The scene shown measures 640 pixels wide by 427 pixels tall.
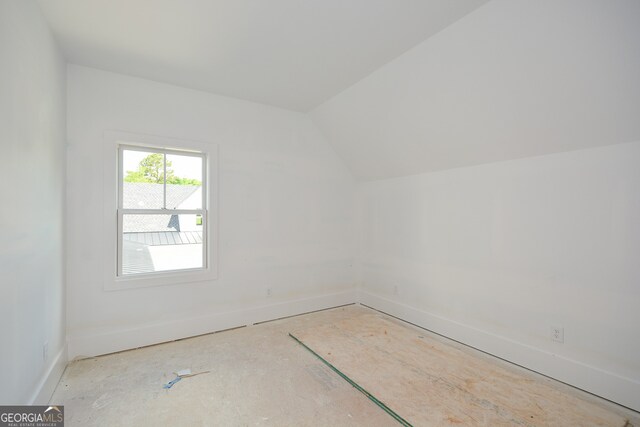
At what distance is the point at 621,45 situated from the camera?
178cm

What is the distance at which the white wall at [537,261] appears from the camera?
7.17 ft

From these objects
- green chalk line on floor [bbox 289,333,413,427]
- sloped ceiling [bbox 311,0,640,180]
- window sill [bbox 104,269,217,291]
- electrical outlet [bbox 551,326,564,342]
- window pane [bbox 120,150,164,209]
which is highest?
sloped ceiling [bbox 311,0,640,180]

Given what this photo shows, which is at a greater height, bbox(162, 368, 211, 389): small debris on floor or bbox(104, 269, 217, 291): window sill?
bbox(104, 269, 217, 291): window sill

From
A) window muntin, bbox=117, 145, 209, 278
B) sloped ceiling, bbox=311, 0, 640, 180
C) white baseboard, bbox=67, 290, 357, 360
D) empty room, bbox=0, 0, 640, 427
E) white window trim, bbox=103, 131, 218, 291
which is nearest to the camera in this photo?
sloped ceiling, bbox=311, 0, 640, 180

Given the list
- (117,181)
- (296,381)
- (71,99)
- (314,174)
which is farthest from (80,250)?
(314,174)

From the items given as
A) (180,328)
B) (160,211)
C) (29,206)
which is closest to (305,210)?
(160,211)

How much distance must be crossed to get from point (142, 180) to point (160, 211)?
0.37m

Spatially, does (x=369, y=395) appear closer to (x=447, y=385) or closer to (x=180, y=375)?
(x=447, y=385)

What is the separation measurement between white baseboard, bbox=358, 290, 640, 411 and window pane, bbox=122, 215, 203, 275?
108 inches

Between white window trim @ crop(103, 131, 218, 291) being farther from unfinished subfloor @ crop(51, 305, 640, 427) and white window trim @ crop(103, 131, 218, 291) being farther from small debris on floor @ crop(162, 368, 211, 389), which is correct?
small debris on floor @ crop(162, 368, 211, 389)

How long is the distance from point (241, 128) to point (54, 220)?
2.04m

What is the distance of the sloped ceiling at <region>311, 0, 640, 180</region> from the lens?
1838mm

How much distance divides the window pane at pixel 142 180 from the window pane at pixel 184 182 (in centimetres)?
9

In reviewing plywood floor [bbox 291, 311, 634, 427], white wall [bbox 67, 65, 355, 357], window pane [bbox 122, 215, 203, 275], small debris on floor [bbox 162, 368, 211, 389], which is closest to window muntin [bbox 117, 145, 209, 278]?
window pane [bbox 122, 215, 203, 275]
